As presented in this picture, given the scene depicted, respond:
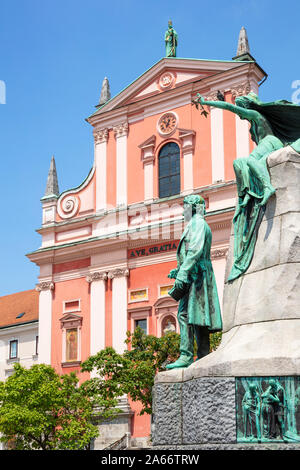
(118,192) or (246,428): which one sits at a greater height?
(118,192)

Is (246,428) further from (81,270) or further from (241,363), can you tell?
(81,270)

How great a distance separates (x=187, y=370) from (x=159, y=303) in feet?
70.2

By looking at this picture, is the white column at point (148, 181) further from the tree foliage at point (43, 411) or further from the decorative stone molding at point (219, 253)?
the tree foliage at point (43, 411)

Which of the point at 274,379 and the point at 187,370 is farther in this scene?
the point at 187,370

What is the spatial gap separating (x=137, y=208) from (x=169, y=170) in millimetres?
2104

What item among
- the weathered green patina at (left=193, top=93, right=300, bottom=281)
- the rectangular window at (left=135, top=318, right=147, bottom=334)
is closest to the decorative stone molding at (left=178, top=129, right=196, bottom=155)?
the rectangular window at (left=135, top=318, right=147, bottom=334)

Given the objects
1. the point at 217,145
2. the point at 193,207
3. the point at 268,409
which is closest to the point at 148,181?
the point at 217,145

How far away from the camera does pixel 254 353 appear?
6.03 m

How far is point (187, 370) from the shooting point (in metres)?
6.59

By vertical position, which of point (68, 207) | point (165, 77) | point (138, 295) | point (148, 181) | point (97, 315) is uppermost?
point (165, 77)

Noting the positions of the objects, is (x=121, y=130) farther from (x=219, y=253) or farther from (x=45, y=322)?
(x=45, y=322)

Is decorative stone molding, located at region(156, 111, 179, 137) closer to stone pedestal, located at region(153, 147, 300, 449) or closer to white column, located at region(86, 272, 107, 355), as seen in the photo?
white column, located at region(86, 272, 107, 355)
